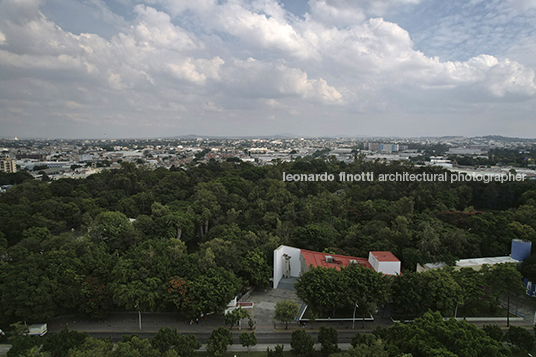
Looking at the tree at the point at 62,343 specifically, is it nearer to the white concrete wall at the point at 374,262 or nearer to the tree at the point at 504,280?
the white concrete wall at the point at 374,262

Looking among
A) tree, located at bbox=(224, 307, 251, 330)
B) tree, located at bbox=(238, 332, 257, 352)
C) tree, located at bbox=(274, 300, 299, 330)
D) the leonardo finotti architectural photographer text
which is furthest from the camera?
the leonardo finotti architectural photographer text

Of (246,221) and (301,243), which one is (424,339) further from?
(246,221)

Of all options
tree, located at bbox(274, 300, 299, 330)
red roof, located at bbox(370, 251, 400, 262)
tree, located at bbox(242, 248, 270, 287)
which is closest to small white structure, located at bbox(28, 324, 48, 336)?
tree, located at bbox(242, 248, 270, 287)

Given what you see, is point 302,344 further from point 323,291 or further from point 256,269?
point 256,269

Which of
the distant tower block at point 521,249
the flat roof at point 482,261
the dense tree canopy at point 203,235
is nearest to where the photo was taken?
the dense tree canopy at point 203,235

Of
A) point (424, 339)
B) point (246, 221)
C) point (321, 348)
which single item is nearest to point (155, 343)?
point (321, 348)

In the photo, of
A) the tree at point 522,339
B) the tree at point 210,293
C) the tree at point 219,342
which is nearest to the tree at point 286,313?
the tree at point 210,293

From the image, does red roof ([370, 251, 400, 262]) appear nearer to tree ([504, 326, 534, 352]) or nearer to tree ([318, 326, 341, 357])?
tree ([504, 326, 534, 352])
